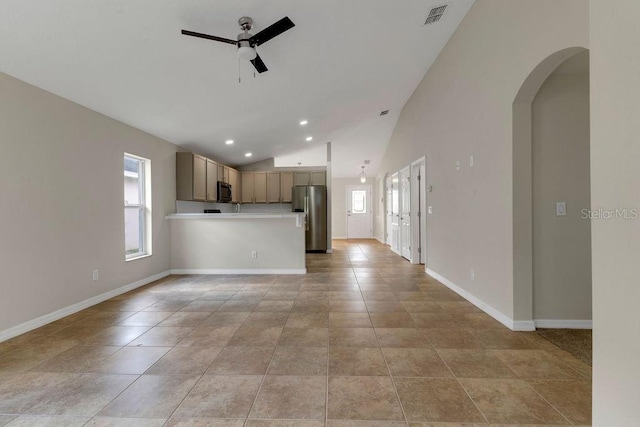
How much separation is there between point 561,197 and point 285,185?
604 centimetres

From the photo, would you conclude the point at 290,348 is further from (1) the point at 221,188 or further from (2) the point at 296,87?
(1) the point at 221,188

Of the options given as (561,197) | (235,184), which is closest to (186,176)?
(235,184)

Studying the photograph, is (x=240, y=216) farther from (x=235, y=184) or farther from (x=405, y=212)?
(x=405, y=212)

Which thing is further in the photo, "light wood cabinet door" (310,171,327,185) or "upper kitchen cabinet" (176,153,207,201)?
"light wood cabinet door" (310,171,327,185)

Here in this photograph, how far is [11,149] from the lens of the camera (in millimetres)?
2584

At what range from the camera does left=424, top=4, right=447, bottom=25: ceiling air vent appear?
318 centimetres

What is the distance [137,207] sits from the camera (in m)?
4.38

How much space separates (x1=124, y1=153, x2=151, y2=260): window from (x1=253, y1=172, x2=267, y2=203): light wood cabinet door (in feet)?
11.0

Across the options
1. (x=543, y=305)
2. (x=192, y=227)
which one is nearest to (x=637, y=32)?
(x=543, y=305)

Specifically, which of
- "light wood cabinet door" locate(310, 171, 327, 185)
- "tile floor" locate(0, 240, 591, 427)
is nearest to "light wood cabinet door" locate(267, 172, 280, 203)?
"light wood cabinet door" locate(310, 171, 327, 185)

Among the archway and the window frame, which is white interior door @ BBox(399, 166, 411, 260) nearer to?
the archway

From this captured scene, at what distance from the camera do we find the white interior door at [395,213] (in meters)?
7.27

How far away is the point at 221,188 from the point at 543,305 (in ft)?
18.5

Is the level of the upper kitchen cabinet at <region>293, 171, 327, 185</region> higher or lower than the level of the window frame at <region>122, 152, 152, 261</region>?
higher
